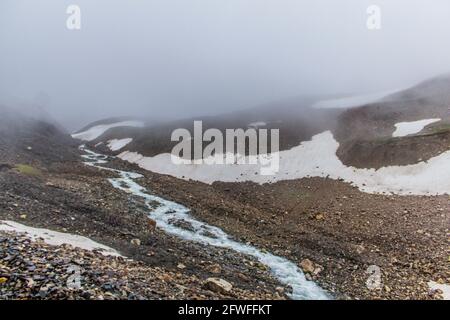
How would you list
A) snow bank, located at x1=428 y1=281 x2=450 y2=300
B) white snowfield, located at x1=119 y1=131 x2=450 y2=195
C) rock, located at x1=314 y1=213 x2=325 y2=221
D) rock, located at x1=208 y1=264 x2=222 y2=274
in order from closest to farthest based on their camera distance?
snow bank, located at x1=428 y1=281 x2=450 y2=300 → rock, located at x1=208 y1=264 x2=222 y2=274 → rock, located at x1=314 y1=213 x2=325 y2=221 → white snowfield, located at x1=119 y1=131 x2=450 y2=195

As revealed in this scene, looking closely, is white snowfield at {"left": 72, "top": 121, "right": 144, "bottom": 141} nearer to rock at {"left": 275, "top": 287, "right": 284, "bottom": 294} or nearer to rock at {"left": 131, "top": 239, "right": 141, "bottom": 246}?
rock at {"left": 131, "top": 239, "right": 141, "bottom": 246}

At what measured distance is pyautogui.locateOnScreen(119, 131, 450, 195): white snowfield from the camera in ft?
107

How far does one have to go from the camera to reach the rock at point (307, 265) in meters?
20.6

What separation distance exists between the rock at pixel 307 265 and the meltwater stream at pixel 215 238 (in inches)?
14.5

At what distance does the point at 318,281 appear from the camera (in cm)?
1933

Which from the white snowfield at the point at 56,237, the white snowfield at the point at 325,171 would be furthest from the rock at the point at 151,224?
the white snowfield at the point at 325,171

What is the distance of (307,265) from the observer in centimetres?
2102

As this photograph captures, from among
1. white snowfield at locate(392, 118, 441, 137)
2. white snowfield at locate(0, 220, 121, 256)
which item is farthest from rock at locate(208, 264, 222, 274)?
white snowfield at locate(392, 118, 441, 137)

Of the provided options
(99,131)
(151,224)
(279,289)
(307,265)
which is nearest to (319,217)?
(307,265)

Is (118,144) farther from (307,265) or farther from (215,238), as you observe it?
(307,265)

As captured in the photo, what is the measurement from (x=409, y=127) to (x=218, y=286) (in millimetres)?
39396

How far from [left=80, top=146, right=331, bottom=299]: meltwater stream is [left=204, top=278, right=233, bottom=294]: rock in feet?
10.9
